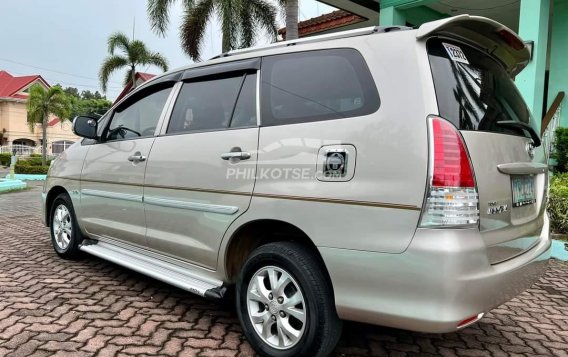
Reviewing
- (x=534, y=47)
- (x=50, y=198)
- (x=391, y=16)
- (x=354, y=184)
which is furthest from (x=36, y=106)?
(x=354, y=184)

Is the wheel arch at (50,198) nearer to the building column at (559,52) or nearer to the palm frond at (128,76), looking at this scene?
the building column at (559,52)

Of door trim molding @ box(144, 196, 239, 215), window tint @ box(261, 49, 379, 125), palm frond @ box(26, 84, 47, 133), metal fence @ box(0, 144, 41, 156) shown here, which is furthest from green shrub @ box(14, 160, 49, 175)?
window tint @ box(261, 49, 379, 125)

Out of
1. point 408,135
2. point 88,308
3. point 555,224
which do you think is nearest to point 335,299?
point 408,135

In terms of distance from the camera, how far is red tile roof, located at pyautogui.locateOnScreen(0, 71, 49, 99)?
40125 millimetres

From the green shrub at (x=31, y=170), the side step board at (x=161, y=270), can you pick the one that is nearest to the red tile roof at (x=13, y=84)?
the green shrub at (x=31, y=170)

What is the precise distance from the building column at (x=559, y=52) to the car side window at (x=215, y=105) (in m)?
7.78

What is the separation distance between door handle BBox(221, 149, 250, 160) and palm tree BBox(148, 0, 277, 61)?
12.0 meters

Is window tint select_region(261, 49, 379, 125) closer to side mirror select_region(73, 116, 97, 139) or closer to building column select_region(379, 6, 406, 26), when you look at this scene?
side mirror select_region(73, 116, 97, 139)

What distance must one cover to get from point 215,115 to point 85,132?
168 centimetres

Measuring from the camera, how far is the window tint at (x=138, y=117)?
12.1ft

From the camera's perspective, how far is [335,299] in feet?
7.66

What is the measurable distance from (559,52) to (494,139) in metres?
8.12

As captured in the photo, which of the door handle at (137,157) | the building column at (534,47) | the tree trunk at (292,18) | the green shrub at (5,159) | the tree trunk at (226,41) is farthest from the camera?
the green shrub at (5,159)

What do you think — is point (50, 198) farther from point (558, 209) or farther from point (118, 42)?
point (118, 42)
